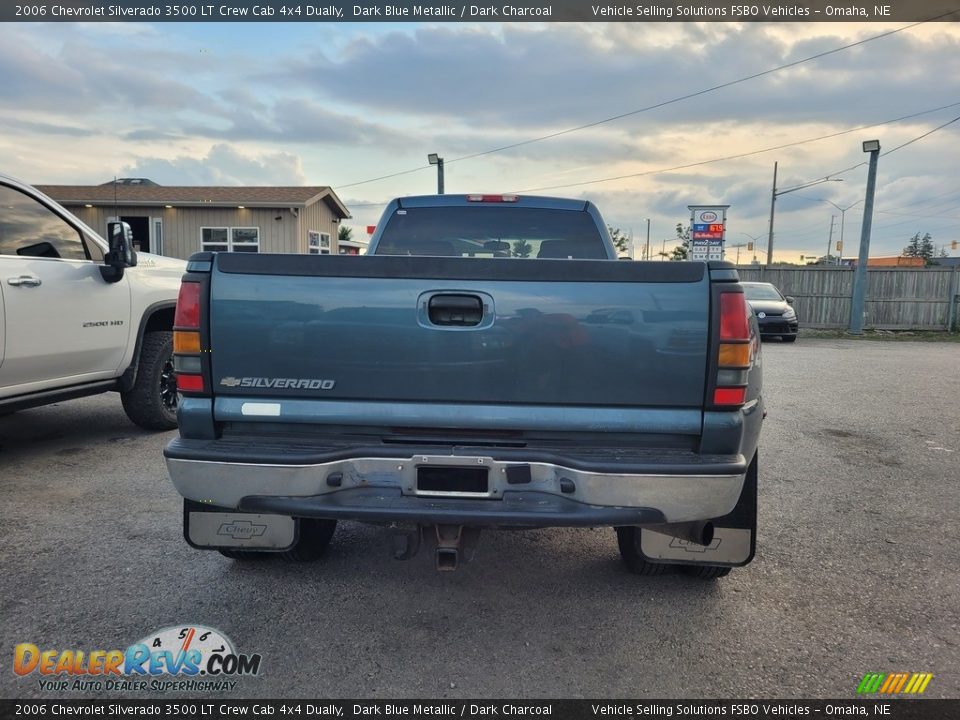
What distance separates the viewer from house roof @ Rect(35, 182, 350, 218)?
23750mm

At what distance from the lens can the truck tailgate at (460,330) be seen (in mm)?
2531

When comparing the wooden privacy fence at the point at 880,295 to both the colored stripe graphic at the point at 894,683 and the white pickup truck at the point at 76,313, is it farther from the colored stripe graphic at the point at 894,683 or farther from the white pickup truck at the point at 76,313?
the colored stripe graphic at the point at 894,683

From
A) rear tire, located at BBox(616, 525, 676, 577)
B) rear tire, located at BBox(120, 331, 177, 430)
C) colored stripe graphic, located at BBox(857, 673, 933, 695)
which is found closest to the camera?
colored stripe graphic, located at BBox(857, 673, 933, 695)

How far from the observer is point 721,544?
2.94 metres

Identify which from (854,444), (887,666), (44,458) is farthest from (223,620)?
(854,444)

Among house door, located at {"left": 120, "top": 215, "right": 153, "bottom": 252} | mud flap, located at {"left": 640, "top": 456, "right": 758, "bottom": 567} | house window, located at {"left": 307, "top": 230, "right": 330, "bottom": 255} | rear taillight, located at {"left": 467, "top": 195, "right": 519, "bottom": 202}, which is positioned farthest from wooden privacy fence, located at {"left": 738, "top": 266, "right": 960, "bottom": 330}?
house door, located at {"left": 120, "top": 215, "right": 153, "bottom": 252}

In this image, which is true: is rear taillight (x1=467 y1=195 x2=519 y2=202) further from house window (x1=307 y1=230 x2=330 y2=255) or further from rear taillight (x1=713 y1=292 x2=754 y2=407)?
house window (x1=307 y1=230 x2=330 y2=255)

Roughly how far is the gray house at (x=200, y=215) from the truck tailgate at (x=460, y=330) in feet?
72.8

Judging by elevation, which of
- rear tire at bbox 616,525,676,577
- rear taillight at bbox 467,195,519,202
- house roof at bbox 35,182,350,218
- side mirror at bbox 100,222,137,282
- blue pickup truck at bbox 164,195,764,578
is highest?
house roof at bbox 35,182,350,218

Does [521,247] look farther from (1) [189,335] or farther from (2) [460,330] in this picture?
(1) [189,335]

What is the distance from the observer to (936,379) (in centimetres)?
1045

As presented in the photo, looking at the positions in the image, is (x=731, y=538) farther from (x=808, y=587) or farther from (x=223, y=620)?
(x=223, y=620)

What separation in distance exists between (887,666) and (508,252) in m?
3.18

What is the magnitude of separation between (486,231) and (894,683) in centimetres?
338
